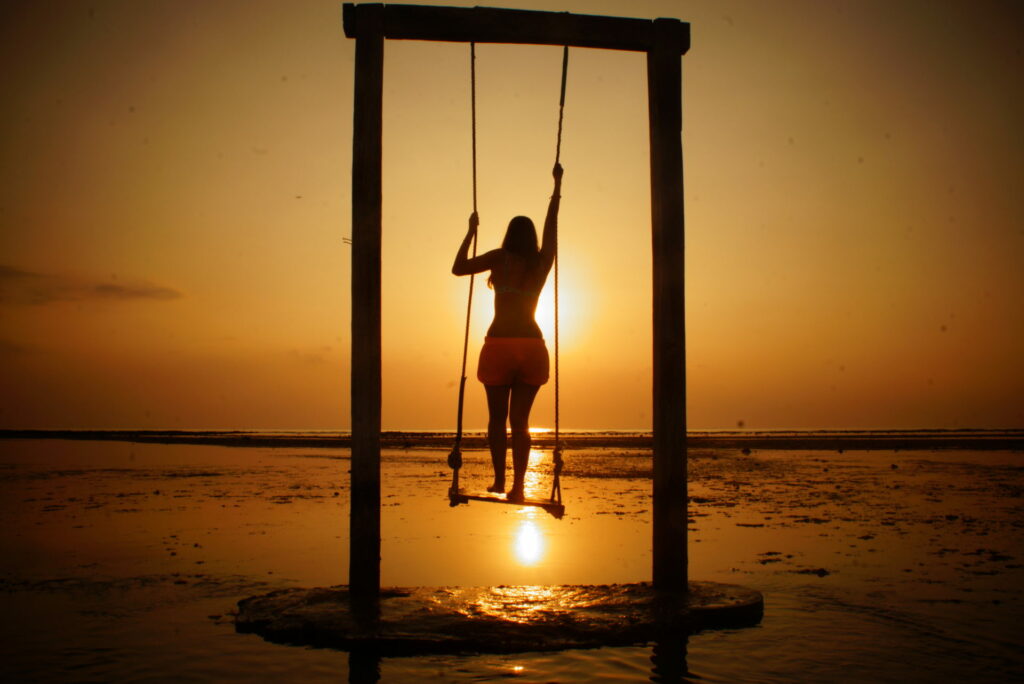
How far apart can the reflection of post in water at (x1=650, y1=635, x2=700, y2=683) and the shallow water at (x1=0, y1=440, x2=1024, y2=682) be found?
0.02 meters

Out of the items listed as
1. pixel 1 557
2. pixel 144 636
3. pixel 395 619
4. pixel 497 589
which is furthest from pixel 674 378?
pixel 1 557

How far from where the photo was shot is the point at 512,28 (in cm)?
679

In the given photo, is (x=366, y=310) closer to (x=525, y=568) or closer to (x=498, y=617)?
(x=498, y=617)

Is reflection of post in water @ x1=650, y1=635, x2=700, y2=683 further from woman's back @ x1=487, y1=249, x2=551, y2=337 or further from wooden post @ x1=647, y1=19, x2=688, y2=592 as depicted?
woman's back @ x1=487, y1=249, x2=551, y2=337

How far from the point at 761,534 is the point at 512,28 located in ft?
21.9

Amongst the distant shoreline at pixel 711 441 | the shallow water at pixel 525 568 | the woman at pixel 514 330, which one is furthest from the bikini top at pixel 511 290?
the distant shoreline at pixel 711 441

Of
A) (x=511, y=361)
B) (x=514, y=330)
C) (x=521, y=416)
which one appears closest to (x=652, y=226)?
(x=514, y=330)

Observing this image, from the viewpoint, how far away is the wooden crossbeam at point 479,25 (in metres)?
6.73

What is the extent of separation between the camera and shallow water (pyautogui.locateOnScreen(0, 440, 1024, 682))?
516 centimetres

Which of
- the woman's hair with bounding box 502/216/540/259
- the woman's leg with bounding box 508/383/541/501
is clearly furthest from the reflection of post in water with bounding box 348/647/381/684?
the woman's hair with bounding box 502/216/540/259

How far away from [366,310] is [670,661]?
3278 mm

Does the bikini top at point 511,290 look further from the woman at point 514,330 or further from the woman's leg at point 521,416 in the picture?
the woman's leg at point 521,416

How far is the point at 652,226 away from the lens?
7.03m

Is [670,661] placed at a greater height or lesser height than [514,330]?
lesser
